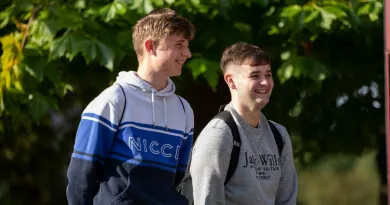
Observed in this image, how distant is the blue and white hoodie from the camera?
414cm

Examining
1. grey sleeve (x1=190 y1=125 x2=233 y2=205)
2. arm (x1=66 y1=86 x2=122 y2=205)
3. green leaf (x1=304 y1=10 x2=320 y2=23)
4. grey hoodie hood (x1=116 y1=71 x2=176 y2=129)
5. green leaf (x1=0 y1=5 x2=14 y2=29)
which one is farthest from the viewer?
green leaf (x1=0 y1=5 x2=14 y2=29)

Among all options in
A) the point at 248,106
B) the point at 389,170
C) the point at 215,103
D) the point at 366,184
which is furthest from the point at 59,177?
the point at 366,184

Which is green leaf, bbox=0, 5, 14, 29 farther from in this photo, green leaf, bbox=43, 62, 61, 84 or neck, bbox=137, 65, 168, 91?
neck, bbox=137, 65, 168, 91

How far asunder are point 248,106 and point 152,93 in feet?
2.38

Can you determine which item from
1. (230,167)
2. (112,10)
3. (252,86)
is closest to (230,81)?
(252,86)

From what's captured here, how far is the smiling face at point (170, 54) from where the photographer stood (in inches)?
171

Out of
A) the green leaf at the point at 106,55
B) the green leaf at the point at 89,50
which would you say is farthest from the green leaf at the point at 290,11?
the green leaf at the point at 89,50

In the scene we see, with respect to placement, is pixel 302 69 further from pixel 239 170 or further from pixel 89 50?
pixel 239 170

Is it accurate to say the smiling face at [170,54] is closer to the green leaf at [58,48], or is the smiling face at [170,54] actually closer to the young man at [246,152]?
the young man at [246,152]

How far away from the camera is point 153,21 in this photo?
4.40 meters

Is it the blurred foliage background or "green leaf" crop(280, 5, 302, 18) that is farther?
"green leaf" crop(280, 5, 302, 18)

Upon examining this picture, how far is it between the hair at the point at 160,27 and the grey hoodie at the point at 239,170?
1.98 ft

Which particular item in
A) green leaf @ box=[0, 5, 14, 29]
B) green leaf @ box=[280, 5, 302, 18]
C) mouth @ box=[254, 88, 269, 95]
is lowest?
mouth @ box=[254, 88, 269, 95]

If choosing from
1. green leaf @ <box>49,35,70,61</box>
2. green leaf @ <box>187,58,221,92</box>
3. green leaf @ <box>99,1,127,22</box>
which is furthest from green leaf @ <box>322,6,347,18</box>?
green leaf @ <box>49,35,70,61</box>
